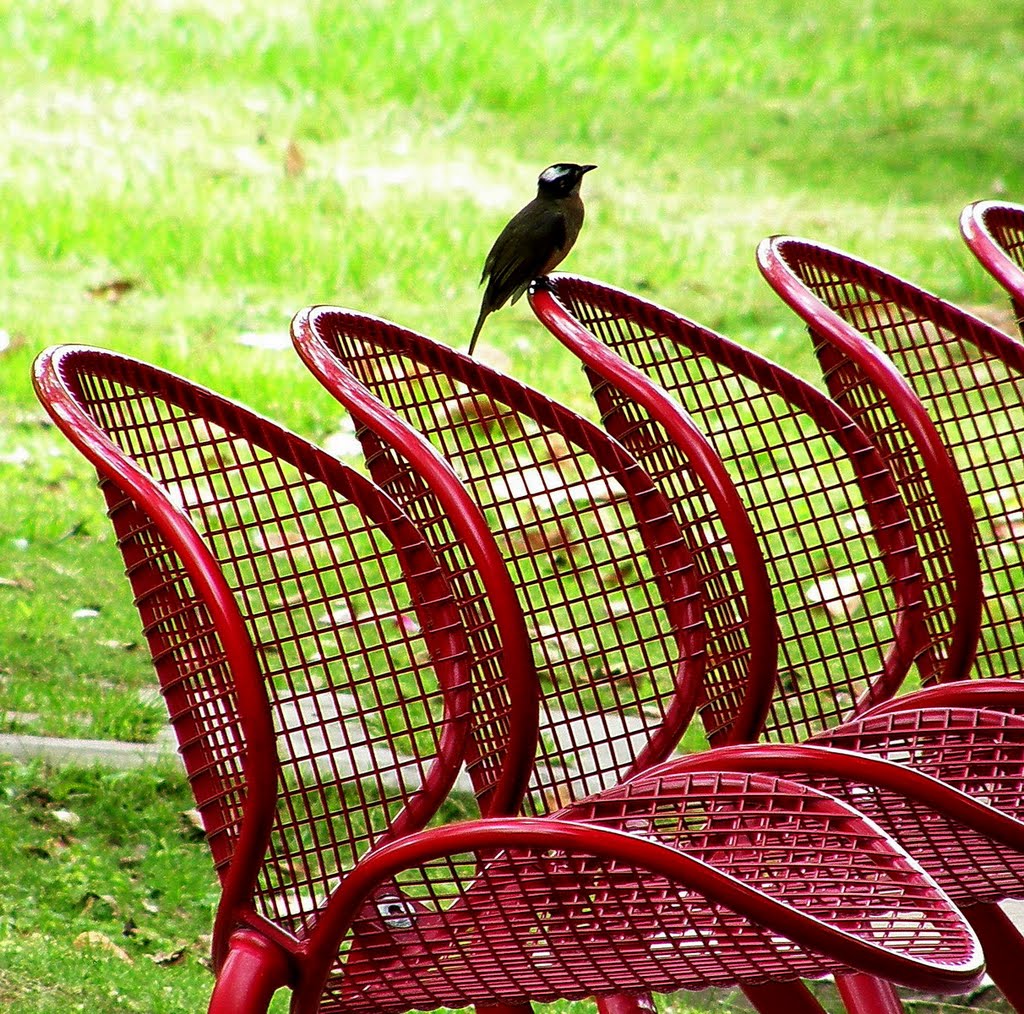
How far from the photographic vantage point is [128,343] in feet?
21.1

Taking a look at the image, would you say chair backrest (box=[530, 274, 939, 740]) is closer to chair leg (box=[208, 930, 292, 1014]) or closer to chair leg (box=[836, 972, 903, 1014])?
chair leg (box=[836, 972, 903, 1014])

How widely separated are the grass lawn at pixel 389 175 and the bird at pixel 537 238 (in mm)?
1413

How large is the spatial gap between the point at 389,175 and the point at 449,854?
22.2 ft

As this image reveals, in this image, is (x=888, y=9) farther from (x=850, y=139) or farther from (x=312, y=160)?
(x=312, y=160)

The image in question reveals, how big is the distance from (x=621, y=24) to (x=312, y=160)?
234 centimetres

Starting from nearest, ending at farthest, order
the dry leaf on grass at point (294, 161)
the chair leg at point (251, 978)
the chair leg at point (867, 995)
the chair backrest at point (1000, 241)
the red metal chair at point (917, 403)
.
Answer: the chair leg at point (251, 978), the chair leg at point (867, 995), the red metal chair at point (917, 403), the chair backrest at point (1000, 241), the dry leaf on grass at point (294, 161)

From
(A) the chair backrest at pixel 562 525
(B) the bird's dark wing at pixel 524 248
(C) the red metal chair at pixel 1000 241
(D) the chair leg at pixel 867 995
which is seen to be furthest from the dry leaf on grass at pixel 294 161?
(D) the chair leg at pixel 867 995

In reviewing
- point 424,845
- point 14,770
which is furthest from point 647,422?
point 14,770

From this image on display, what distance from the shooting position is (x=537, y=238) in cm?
309

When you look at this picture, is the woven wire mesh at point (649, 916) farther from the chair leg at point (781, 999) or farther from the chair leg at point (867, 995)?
the chair leg at point (867, 995)

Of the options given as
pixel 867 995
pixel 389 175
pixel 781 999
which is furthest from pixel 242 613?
pixel 389 175

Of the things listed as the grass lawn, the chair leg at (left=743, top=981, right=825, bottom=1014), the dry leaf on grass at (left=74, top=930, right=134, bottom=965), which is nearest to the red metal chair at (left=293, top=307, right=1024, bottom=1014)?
the chair leg at (left=743, top=981, right=825, bottom=1014)

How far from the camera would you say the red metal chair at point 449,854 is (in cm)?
171

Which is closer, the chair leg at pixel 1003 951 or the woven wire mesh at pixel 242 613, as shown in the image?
the woven wire mesh at pixel 242 613
